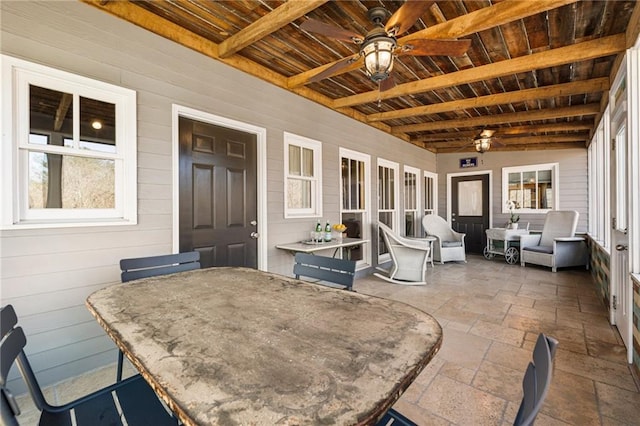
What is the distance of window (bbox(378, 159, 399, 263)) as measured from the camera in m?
5.86

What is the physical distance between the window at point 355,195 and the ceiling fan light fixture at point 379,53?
2570mm

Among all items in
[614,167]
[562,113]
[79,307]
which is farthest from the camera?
[562,113]

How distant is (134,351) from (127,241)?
1825 mm

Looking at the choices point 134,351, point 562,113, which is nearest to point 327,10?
point 134,351

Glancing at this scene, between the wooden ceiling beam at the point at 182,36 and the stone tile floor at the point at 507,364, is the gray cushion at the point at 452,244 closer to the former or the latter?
the stone tile floor at the point at 507,364

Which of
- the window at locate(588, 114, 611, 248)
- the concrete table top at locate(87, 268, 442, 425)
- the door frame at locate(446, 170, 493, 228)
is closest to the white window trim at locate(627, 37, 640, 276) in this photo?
the window at locate(588, 114, 611, 248)

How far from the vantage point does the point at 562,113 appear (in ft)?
15.6

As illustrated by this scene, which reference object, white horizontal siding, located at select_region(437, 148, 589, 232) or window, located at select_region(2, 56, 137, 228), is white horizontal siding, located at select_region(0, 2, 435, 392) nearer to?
window, located at select_region(2, 56, 137, 228)

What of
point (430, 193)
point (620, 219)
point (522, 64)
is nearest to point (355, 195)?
point (522, 64)

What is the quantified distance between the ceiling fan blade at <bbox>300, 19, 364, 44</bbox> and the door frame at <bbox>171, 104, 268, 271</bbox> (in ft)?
4.64

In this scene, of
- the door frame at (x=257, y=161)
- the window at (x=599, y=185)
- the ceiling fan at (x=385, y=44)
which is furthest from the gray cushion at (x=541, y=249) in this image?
the door frame at (x=257, y=161)

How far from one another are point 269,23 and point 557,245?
6.20 m

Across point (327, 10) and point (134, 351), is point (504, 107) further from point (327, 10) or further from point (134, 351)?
point (134, 351)

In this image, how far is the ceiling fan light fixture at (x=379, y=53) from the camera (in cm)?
219
